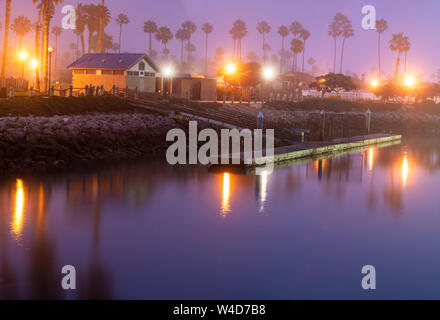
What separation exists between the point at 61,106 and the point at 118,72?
19365 mm

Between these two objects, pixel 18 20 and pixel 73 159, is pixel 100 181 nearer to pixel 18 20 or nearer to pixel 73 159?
pixel 73 159

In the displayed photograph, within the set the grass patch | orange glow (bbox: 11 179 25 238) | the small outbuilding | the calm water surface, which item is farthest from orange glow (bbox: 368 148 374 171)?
the small outbuilding

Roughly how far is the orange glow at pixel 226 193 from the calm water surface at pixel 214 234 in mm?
46

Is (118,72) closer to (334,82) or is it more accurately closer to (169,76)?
(169,76)

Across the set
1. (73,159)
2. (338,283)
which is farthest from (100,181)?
(338,283)

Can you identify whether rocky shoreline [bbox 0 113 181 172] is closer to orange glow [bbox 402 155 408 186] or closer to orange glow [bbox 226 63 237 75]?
orange glow [bbox 402 155 408 186]

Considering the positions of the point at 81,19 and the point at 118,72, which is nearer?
the point at 118,72

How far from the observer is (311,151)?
39219 millimetres

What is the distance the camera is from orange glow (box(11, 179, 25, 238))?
19.1m

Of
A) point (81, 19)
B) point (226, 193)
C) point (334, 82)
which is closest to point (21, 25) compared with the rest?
point (81, 19)
